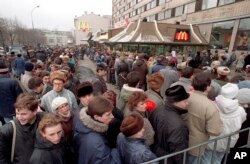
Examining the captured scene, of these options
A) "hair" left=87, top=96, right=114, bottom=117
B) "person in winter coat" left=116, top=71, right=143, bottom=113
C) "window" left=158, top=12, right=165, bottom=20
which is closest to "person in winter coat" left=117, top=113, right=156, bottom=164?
"hair" left=87, top=96, right=114, bottom=117

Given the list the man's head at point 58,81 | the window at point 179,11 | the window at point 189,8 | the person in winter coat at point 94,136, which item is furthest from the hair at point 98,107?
the window at point 179,11

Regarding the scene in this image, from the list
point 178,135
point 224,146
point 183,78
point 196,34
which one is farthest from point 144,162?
point 196,34

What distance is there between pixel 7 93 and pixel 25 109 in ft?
7.08

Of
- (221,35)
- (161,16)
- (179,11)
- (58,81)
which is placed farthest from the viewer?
(161,16)

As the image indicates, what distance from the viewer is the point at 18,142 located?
2.24 metres

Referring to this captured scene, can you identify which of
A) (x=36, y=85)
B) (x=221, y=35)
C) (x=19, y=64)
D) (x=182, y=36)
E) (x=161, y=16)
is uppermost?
(x=161, y=16)

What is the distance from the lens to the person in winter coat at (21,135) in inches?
86.0

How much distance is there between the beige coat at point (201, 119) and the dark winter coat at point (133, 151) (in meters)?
0.88

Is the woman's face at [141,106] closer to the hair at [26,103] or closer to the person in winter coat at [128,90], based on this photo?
the person in winter coat at [128,90]

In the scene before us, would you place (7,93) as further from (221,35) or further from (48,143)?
(221,35)

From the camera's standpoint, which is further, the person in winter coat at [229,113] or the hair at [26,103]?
the person in winter coat at [229,113]

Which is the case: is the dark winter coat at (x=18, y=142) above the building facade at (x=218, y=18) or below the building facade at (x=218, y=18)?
below

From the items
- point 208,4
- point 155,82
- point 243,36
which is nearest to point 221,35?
point 243,36

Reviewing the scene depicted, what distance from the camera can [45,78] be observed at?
4527 millimetres
